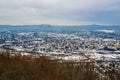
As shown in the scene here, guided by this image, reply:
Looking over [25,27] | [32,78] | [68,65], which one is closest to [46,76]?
[32,78]

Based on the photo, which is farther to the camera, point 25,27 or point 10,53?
point 25,27

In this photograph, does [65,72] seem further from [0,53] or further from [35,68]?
[0,53]

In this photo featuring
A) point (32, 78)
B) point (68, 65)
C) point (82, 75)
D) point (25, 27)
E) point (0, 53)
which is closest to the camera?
point (32, 78)

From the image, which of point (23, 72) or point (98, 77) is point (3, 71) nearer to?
point (23, 72)

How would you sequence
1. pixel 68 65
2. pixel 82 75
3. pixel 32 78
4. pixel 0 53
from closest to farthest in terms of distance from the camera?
1. pixel 32 78
2. pixel 82 75
3. pixel 68 65
4. pixel 0 53

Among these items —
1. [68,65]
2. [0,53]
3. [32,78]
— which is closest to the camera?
[32,78]

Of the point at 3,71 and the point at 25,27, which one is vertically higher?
the point at 3,71

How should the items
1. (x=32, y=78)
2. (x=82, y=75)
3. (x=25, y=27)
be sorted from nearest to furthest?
(x=32, y=78), (x=82, y=75), (x=25, y=27)

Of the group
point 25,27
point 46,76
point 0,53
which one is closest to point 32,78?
point 46,76

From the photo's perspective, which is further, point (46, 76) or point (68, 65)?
point (68, 65)
